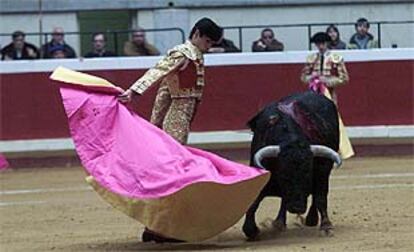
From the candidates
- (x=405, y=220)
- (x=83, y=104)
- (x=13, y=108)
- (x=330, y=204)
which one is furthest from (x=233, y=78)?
(x=83, y=104)

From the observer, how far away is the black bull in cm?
654

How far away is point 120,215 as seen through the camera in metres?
8.45

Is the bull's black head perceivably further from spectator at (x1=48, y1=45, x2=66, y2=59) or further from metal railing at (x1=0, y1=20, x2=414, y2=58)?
metal railing at (x1=0, y1=20, x2=414, y2=58)

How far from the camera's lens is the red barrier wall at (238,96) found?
12906 mm

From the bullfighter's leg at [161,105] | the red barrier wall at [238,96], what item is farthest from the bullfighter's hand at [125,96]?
the red barrier wall at [238,96]

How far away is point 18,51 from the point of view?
13.3 metres

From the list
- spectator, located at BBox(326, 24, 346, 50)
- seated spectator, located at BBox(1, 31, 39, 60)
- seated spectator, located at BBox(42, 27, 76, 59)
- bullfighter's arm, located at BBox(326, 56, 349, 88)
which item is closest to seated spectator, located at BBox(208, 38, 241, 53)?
spectator, located at BBox(326, 24, 346, 50)

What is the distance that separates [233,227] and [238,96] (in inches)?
227

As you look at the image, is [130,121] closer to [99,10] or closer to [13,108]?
[13,108]

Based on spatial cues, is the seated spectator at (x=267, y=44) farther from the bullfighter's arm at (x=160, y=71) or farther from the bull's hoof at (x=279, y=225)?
the bullfighter's arm at (x=160, y=71)

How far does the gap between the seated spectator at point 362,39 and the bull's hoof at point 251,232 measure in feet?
23.1

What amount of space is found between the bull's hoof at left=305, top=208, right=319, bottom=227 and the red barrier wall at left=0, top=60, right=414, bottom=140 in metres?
5.58

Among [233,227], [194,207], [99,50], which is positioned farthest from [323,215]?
[99,50]

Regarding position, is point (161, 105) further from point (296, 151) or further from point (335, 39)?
point (335, 39)
